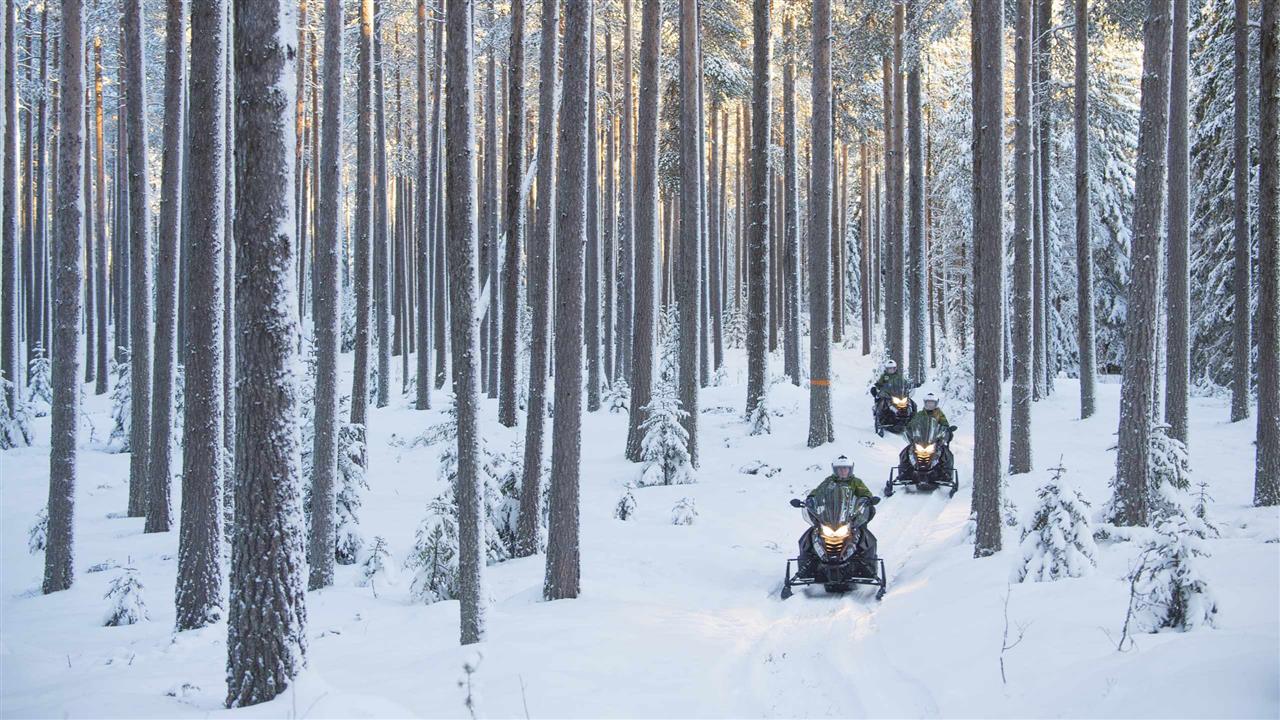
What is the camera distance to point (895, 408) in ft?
70.7

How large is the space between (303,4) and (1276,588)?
19848 mm

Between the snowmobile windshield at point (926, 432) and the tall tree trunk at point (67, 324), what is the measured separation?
12684 mm

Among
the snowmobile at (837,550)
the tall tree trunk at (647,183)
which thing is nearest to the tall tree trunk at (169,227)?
the tall tree trunk at (647,183)

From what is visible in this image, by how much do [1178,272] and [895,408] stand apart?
9.99 meters

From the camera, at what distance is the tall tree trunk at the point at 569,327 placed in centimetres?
920

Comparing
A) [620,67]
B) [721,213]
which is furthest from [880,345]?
[620,67]

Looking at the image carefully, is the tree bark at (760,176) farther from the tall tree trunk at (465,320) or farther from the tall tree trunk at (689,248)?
the tall tree trunk at (465,320)

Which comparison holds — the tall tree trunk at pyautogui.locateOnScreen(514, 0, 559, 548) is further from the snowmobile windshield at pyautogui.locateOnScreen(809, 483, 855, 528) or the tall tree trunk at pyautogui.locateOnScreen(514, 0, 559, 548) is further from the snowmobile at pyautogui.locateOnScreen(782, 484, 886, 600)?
the snowmobile windshield at pyautogui.locateOnScreen(809, 483, 855, 528)

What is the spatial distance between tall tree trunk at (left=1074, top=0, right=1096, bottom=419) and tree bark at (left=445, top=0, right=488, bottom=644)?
1541cm

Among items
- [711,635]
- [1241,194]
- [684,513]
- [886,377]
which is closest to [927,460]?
[684,513]

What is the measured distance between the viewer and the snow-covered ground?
5.75 metres

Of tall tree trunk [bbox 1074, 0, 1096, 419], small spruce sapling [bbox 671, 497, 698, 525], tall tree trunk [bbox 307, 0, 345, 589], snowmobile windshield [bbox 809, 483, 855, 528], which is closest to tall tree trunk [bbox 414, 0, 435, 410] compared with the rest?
tall tree trunk [bbox 307, 0, 345, 589]

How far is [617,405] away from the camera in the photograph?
25000 millimetres

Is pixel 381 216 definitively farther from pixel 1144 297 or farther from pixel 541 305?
pixel 1144 297
